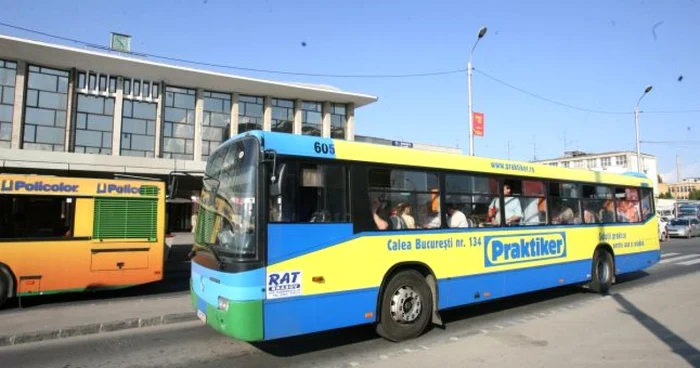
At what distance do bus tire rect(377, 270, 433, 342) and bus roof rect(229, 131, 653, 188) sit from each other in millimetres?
1739

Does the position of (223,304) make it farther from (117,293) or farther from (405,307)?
(117,293)

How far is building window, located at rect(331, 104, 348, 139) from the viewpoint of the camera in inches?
1758

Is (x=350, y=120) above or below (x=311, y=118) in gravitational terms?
above

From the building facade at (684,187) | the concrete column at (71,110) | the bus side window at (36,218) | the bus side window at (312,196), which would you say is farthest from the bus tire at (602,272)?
the building facade at (684,187)

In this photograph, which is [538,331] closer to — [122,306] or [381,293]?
[381,293]

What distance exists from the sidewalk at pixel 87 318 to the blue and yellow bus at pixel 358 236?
1.99m

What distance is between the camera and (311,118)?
143ft

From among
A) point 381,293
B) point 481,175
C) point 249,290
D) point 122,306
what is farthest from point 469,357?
point 122,306

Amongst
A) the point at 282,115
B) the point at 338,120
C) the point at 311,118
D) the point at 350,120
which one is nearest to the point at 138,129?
the point at 282,115

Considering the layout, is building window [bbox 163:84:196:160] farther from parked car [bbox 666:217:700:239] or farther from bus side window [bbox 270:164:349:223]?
parked car [bbox 666:217:700:239]

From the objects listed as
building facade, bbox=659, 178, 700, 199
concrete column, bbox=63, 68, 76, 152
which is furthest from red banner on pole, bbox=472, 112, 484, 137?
building facade, bbox=659, 178, 700, 199

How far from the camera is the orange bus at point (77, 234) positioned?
32.6 feet

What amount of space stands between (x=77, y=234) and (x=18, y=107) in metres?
27.2

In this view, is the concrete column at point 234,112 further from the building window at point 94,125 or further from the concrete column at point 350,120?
the concrete column at point 350,120
